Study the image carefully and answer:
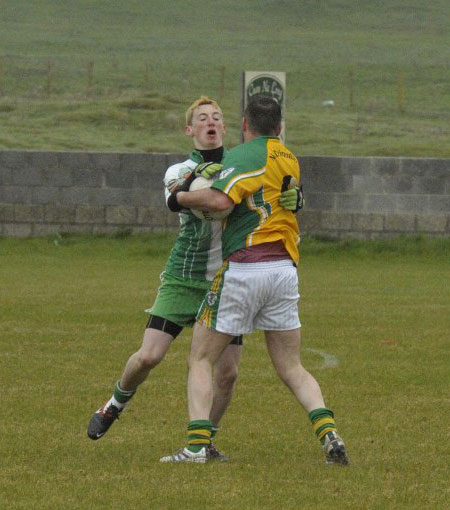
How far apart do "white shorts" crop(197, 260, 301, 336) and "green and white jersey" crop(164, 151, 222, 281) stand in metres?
0.38

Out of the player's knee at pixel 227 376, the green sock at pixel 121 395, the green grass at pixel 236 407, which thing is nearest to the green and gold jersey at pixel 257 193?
the player's knee at pixel 227 376

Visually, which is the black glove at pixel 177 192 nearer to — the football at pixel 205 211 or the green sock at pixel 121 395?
the football at pixel 205 211

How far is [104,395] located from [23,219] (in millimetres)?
13254

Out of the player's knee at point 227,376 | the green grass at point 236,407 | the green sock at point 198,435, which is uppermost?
the player's knee at point 227,376

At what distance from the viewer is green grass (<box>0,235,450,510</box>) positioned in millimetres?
6461

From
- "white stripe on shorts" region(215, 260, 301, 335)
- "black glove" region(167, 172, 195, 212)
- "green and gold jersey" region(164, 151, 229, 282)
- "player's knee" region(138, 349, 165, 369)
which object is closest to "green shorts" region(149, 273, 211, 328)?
"green and gold jersey" region(164, 151, 229, 282)

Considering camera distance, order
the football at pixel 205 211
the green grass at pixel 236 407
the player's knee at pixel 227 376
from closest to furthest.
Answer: the green grass at pixel 236 407
the football at pixel 205 211
the player's knee at pixel 227 376

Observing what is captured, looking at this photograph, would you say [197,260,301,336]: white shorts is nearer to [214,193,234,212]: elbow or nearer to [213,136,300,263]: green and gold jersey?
[213,136,300,263]: green and gold jersey

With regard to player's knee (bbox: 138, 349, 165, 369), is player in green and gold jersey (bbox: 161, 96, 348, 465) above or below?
above

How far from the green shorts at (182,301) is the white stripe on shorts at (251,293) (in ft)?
1.59

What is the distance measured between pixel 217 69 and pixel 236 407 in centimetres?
4519

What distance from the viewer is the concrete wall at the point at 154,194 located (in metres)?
21.7

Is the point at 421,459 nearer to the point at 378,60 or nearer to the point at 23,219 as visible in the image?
the point at 23,219

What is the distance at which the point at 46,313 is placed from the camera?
14336 millimetres
